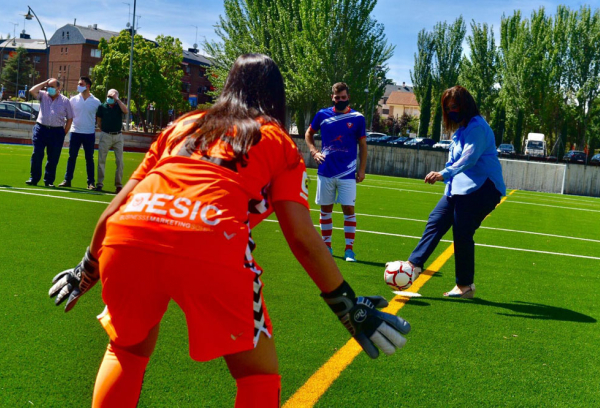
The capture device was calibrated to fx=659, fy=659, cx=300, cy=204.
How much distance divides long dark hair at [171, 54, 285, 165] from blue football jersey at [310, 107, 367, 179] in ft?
18.5

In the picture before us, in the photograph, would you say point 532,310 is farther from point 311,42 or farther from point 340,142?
point 311,42

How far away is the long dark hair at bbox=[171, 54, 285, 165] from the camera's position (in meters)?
2.21

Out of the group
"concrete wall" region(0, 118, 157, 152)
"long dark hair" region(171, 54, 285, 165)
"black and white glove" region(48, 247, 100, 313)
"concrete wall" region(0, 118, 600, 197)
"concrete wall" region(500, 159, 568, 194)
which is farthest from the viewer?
"concrete wall" region(0, 118, 157, 152)

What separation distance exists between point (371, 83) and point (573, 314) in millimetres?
51221

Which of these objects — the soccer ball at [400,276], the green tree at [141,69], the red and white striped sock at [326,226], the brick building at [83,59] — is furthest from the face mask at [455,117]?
the brick building at [83,59]

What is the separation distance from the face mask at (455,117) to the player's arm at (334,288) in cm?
397

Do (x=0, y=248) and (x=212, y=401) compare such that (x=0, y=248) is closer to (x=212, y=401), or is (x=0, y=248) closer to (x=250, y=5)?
(x=212, y=401)

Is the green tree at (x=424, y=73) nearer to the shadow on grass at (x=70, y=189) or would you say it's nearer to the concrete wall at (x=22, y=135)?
the concrete wall at (x=22, y=135)

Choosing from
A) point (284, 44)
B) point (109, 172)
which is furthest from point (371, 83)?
point (109, 172)

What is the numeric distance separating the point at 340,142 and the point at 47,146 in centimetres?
725

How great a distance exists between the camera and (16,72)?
106m

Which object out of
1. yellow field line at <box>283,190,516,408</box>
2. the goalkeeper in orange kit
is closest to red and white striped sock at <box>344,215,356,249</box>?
yellow field line at <box>283,190,516,408</box>

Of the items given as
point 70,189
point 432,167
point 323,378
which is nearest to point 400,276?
point 323,378

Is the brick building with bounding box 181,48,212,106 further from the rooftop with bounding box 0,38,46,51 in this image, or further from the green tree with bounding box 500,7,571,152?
the green tree with bounding box 500,7,571,152
